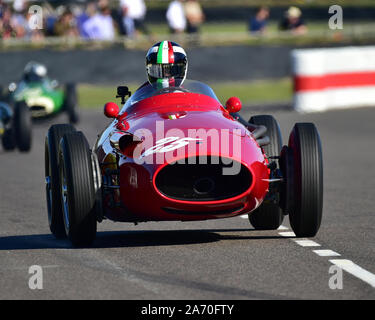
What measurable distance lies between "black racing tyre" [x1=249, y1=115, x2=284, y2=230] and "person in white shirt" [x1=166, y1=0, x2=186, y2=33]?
22.1 meters

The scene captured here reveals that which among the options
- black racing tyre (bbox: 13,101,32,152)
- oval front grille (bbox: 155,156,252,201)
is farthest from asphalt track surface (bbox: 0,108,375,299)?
black racing tyre (bbox: 13,101,32,152)

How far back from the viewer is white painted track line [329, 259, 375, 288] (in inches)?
291

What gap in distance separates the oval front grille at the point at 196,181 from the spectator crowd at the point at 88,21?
20.5m

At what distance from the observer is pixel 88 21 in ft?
99.3

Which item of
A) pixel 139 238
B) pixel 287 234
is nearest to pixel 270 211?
pixel 287 234

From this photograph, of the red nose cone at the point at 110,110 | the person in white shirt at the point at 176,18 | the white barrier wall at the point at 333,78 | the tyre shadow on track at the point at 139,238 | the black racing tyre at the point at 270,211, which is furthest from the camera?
the person in white shirt at the point at 176,18

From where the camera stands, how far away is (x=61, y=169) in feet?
30.9

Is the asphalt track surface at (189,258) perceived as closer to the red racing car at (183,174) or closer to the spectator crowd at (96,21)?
the red racing car at (183,174)

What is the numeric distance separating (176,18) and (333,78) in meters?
7.43

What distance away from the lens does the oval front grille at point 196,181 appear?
8641mm

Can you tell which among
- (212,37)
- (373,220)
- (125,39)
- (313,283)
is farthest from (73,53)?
(313,283)

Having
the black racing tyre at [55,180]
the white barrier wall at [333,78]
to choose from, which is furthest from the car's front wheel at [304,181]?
the white barrier wall at [333,78]

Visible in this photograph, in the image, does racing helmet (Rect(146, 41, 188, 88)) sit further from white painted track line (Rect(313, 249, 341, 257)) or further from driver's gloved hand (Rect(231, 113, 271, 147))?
white painted track line (Rect(313, 249, 341, 257))

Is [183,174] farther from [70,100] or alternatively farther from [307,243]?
[70,100]
